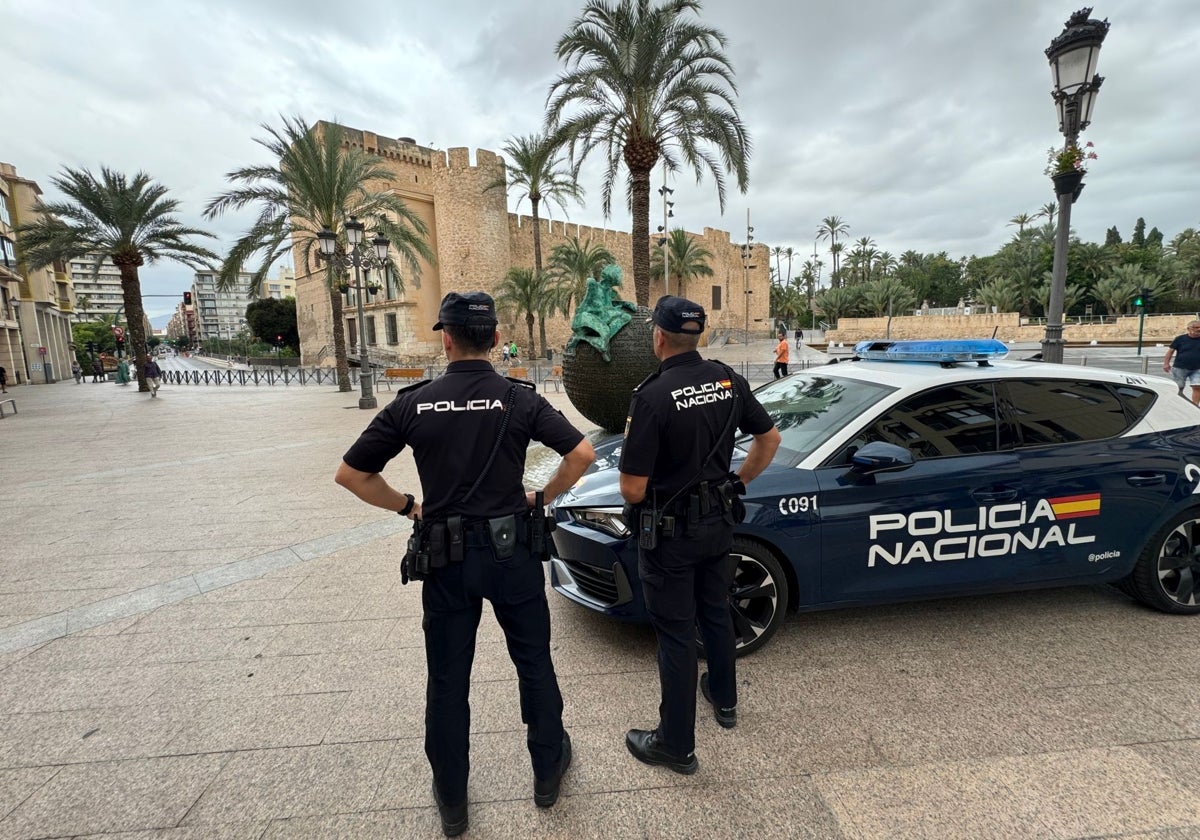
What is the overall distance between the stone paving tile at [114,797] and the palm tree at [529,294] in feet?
106

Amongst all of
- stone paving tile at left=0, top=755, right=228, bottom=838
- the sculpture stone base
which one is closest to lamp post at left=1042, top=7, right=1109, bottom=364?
the sculpture stone base

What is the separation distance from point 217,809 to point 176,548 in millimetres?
3559

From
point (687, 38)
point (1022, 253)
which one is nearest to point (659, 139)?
point (687, 38)

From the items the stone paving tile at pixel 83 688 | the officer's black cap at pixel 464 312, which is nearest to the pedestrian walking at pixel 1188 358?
the officer's black cap at pixel 464 312

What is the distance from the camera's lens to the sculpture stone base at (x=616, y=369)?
5.90 m

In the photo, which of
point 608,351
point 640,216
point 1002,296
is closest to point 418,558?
point 608,351

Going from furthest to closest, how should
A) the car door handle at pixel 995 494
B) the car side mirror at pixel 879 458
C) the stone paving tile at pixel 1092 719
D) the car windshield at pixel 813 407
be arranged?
the car windshield at pixel 813 407
the car door handle at pixel 995 494
the car side mirror at pixel 879 458
the stone paving tile at pixel 1092 719

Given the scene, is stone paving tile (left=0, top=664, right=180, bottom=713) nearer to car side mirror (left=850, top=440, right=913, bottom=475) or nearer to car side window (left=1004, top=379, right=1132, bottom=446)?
car side mirror (left=850, top=440, right=913, bottom=475)

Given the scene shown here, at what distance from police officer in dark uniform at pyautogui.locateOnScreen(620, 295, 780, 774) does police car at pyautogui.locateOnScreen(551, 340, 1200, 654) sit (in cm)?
56

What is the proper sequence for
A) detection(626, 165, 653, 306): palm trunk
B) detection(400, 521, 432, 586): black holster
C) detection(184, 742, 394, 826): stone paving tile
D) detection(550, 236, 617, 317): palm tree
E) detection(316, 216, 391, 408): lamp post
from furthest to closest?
detection(550, 236, 617, 317): palm tree → detection(316, 216, 391, 408): lamp post → detection(626, 165, 653, 306): palm trunk → detection(184, 742, 394, 826): stone paving tile → detection(400, 521, 432, 586): black holster

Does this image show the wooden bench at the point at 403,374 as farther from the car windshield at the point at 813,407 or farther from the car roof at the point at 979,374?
the car roof at the point at 979,374

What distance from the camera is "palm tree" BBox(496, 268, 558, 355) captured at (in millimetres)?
34094

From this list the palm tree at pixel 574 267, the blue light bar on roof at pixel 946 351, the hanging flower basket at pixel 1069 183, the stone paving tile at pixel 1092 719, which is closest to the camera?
the stone paving tile at pixel 1092 719

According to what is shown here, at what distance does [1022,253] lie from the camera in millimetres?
58469
